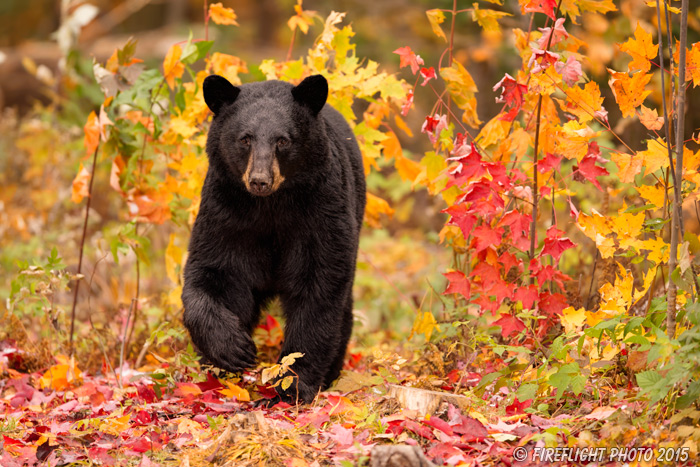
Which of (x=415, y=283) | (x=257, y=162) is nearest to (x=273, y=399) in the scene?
(x=257, y=162)

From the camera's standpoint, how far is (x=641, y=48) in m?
2.92

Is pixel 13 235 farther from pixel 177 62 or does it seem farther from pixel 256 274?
pixel 256 274

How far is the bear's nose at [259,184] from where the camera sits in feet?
10.5

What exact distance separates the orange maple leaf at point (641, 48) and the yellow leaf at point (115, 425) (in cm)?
265

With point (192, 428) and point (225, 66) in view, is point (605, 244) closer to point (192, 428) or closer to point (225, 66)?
point (192, 428)

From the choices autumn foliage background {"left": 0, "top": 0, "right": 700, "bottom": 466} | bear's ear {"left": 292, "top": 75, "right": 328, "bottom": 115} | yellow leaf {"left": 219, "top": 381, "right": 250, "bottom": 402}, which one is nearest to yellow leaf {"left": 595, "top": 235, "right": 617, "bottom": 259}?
autumn foliage background {"left": 0, "top": 0, "right": 700, "bottom": 466}

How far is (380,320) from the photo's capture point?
6.84 meters

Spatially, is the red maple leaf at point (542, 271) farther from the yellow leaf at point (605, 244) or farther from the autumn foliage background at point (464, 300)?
the yellow leaf at point (605, 244)

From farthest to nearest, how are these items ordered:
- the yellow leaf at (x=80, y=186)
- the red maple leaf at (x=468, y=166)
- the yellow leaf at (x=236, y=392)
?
1. the yellow leaf at (x=80, y=186)
2. the yellow leaf at (x=236, y=392)
3. the red maple leaf at (x=468, y=166)

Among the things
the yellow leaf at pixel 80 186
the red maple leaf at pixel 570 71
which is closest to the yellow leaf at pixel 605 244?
the red maple leaf at pixel 570 71

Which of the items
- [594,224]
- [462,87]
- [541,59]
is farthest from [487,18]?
[594,224]

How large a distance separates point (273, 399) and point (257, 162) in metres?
1.19

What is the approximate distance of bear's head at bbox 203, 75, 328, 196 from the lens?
135 inches

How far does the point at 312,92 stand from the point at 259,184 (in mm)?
697
